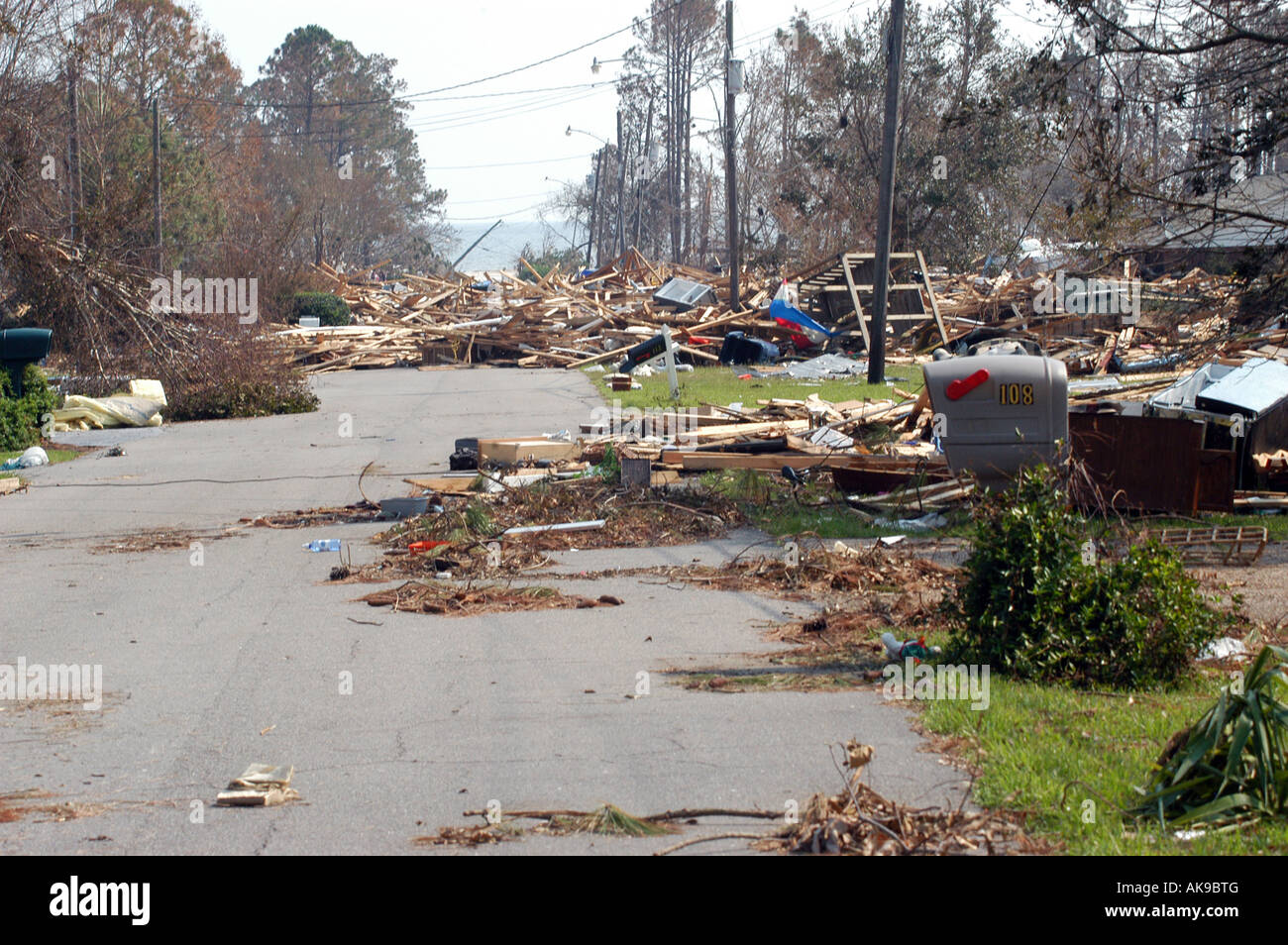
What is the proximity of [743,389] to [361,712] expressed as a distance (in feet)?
60.8

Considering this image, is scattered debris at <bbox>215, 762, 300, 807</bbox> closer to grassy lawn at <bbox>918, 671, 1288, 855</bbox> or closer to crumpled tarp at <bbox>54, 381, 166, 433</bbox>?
grassy lawn at <bbox>918, 671, 1288, 855</bbox>

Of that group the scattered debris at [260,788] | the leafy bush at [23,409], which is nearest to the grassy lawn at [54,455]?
the leafy bush at [23,409]

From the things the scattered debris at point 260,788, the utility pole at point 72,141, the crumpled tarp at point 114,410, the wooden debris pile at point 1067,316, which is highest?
the utility pole at point 72,141

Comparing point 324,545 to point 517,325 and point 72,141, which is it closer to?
point 72,141

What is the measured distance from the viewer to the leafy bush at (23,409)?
60.3ft

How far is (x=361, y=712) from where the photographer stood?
6.40 m

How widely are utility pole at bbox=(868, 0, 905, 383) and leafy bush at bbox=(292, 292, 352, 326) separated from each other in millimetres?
23141

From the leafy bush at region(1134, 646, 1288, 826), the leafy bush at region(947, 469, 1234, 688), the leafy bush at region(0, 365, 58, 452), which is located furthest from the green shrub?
the leafy bush at region(1134, 646, 1288, 826)

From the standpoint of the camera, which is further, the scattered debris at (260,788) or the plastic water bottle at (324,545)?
the plastic water bottle at (324,545)

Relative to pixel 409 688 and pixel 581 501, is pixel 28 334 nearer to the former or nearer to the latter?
pixel 581 501

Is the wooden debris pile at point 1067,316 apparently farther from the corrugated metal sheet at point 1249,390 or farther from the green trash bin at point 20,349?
the green trash bin at point 20,349

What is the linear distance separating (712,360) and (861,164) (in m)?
12.7

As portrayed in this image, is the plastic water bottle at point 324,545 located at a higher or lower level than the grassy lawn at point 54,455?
lower
